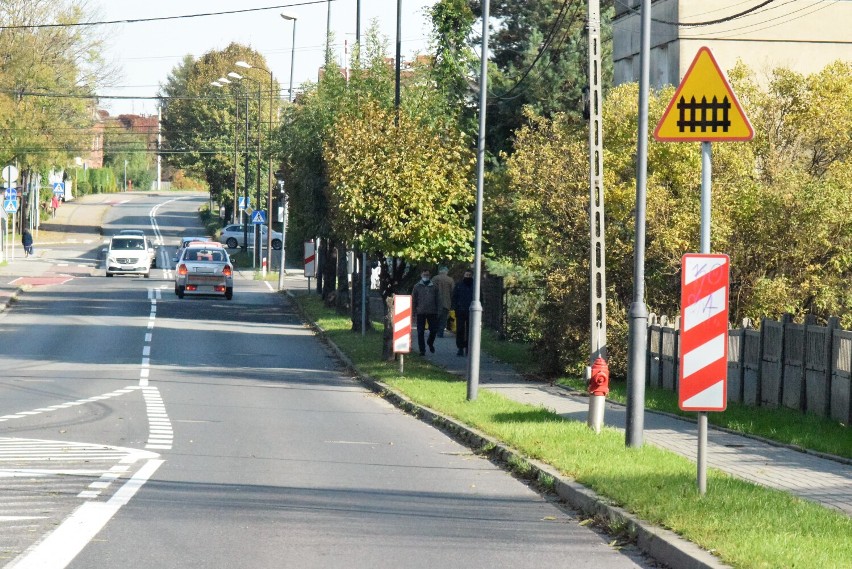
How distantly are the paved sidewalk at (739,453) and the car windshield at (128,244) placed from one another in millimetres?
39940

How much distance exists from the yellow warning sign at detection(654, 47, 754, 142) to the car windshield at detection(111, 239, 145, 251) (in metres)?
51.5

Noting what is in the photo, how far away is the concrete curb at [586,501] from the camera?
25.9 feet

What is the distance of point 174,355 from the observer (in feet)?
95.3

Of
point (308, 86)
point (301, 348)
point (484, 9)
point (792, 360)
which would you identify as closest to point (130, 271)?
point (308, 86)

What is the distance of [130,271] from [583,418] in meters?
45.2

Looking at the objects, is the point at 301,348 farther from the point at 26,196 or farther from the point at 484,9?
the point at 26,196

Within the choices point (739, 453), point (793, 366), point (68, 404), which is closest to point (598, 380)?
point (739, 453)

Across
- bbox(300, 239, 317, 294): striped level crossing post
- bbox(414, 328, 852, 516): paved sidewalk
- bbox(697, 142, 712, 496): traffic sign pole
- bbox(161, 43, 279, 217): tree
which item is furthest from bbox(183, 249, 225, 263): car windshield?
bbox(697, 142, 712, 496): traffic sign pole

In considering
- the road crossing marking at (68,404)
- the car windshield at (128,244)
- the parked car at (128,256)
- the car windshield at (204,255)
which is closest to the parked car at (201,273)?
the car windshield at (204,255)

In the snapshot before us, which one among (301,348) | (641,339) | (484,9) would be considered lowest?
(301,348)

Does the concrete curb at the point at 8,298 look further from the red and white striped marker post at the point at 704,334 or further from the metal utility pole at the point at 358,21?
the red and white striped marker post at the point at 704,334

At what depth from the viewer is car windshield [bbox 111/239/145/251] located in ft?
196

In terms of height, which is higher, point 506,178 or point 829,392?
point 506,178

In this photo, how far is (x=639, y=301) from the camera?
12625 millimetres
